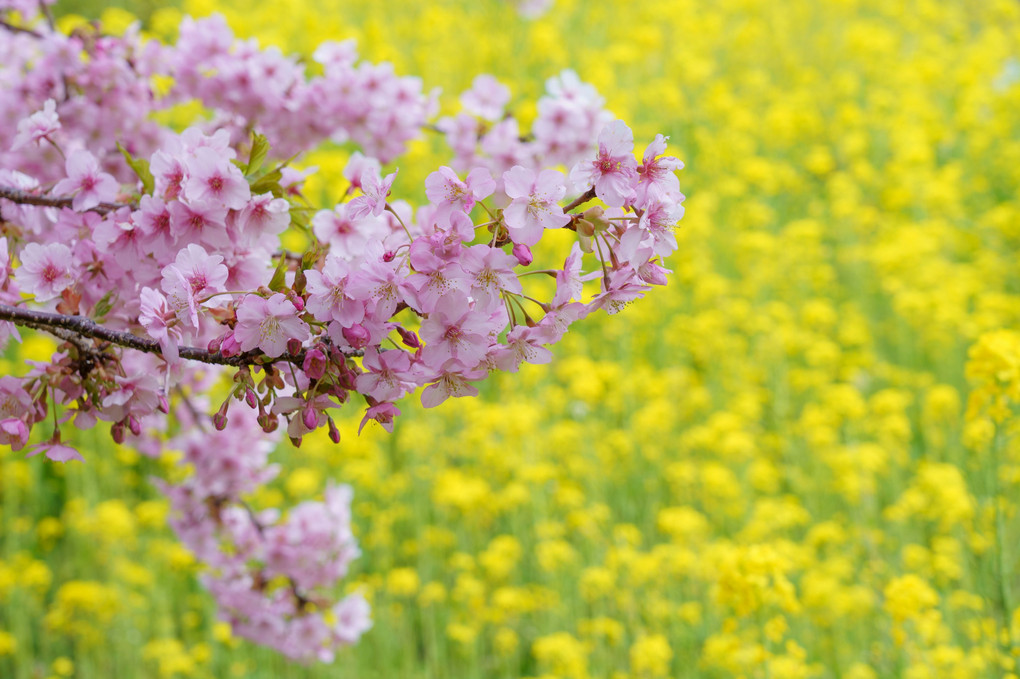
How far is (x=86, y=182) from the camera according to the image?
47.4 inches

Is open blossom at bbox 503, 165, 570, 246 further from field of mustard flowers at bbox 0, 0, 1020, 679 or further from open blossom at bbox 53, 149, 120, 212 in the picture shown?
field of mustard flowers at bbox 0, 0, 1020, 679

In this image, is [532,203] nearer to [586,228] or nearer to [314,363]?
[586,228]

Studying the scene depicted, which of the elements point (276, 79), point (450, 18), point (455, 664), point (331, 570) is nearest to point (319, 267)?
point (276, 79)

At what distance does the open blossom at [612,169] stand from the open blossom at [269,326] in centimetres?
33

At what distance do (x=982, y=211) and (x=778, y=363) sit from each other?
2448mm

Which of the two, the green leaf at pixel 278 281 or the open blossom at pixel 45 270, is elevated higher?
the open blossom at pixel 45 270

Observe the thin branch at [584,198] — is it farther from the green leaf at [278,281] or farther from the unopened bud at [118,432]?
the unopened bud at [118,432]

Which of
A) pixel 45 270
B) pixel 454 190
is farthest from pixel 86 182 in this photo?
pixel 454 190

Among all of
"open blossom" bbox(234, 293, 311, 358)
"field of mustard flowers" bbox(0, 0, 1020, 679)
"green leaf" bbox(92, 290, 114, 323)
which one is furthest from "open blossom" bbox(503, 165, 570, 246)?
"field of mustard flowers" bbox(0, 0, 1020, 679)

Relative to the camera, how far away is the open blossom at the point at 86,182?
46.9 inches

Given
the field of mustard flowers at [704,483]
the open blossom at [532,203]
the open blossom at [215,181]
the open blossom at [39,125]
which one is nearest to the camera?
the open blossom at [532,203]

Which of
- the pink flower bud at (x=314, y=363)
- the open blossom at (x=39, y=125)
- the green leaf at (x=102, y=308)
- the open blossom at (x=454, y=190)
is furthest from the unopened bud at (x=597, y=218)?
the open blossom at (x=39, y=125)

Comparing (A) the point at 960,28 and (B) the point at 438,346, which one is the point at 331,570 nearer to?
(B) the point at 438,346

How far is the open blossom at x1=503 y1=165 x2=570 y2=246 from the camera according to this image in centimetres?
86
